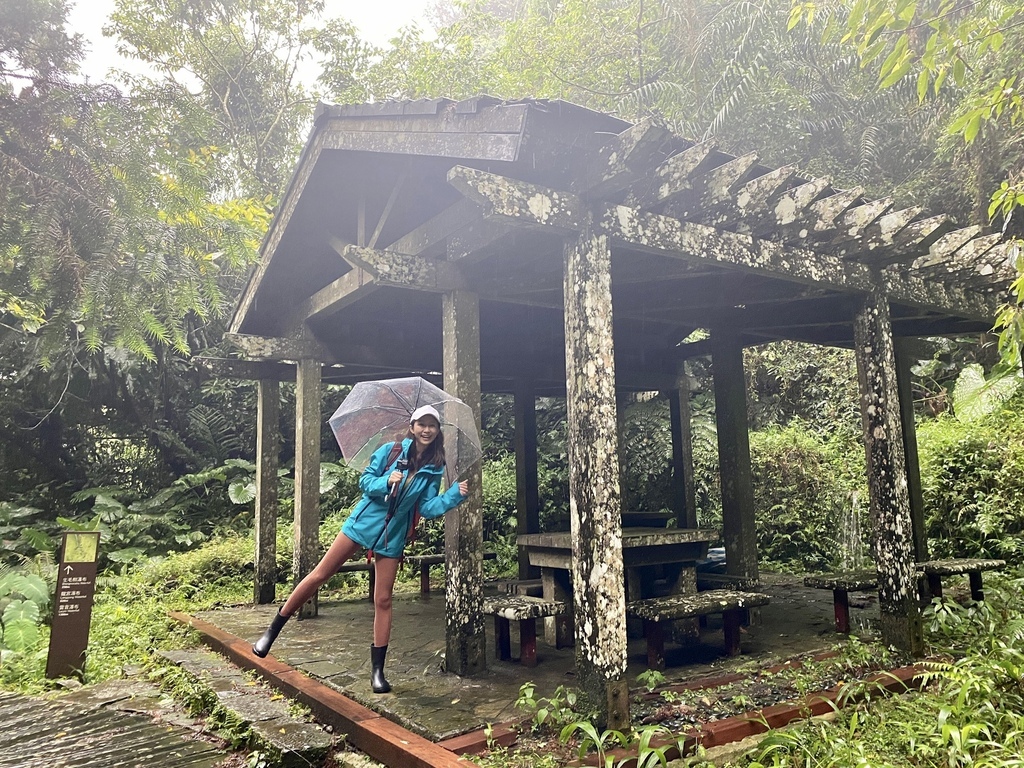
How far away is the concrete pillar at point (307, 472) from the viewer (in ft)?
22.8

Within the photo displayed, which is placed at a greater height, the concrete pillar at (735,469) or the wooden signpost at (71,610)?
the concrete pillar at (735,469)

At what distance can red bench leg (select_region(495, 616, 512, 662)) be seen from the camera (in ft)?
16.6

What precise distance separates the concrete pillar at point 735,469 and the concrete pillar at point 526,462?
2805mm

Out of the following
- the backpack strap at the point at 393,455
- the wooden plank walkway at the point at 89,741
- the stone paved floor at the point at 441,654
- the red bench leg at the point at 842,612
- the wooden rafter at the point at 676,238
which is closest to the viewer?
the wooden rafter at the point at 676,238

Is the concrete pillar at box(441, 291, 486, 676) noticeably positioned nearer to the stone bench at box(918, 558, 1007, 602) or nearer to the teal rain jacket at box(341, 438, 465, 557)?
the teal rain jacket at box(341, 438, 465, 557)

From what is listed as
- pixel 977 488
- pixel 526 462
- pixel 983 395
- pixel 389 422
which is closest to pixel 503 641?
pixel 389 422

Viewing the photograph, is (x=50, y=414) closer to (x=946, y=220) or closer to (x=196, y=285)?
(x=196, y=285)

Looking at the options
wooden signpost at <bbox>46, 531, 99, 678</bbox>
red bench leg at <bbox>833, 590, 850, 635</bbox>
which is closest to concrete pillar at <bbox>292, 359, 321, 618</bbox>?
wooden signpost at <bbox>46, 531, 99, 678</bbox>

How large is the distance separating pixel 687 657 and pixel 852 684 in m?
1.26

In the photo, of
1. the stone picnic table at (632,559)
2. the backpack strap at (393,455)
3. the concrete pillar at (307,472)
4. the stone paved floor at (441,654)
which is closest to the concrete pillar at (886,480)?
the stone paved floor at (441,654)

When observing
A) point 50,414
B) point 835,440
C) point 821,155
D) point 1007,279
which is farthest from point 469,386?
point 821,155

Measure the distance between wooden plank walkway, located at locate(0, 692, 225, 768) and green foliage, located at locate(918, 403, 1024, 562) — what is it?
837 centimetres

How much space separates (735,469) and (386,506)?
12.0 feet

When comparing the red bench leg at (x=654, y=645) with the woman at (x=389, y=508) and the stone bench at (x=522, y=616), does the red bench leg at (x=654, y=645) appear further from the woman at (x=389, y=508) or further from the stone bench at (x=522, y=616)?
the woman at (x=389, y=508)
